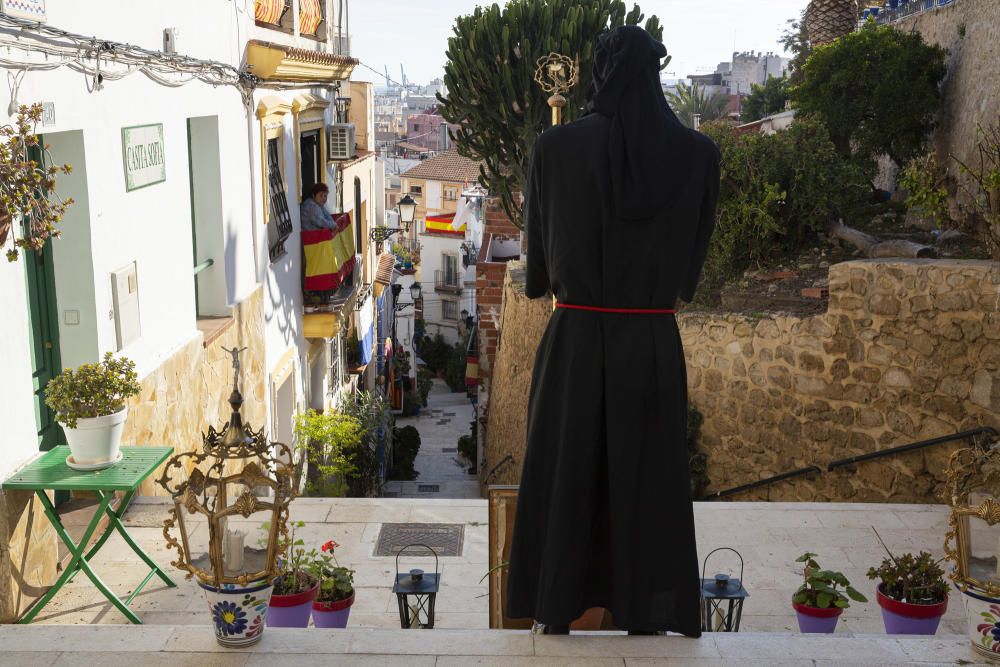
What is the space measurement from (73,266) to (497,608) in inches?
108

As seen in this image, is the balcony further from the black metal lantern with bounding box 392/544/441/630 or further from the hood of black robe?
the hood of black robe

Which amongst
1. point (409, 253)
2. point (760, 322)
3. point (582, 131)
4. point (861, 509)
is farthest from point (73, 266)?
point (409, 253)

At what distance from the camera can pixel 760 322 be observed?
8289mm

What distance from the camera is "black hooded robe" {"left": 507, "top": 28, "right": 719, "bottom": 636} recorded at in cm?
290

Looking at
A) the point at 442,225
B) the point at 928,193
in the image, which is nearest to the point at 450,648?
the point at 928,193

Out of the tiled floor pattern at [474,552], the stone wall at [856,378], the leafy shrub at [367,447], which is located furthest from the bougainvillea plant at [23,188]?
the leafy shrub at [367,447]

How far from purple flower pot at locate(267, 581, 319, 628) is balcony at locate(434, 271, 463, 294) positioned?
30.9 metres

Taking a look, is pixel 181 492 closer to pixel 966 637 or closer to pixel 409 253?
pixel 966 637

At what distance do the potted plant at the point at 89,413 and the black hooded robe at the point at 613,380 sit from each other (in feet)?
6.66

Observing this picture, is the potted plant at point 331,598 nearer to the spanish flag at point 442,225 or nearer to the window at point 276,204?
the window at point 276,204

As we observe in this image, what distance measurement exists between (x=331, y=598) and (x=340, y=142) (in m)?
8.60

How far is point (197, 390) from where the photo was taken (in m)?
6.53

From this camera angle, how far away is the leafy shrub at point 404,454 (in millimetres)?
16688

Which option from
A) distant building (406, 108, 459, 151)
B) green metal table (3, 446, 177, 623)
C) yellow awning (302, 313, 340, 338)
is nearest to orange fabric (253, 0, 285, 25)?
yellow awning (302, 313, 340, 338)
